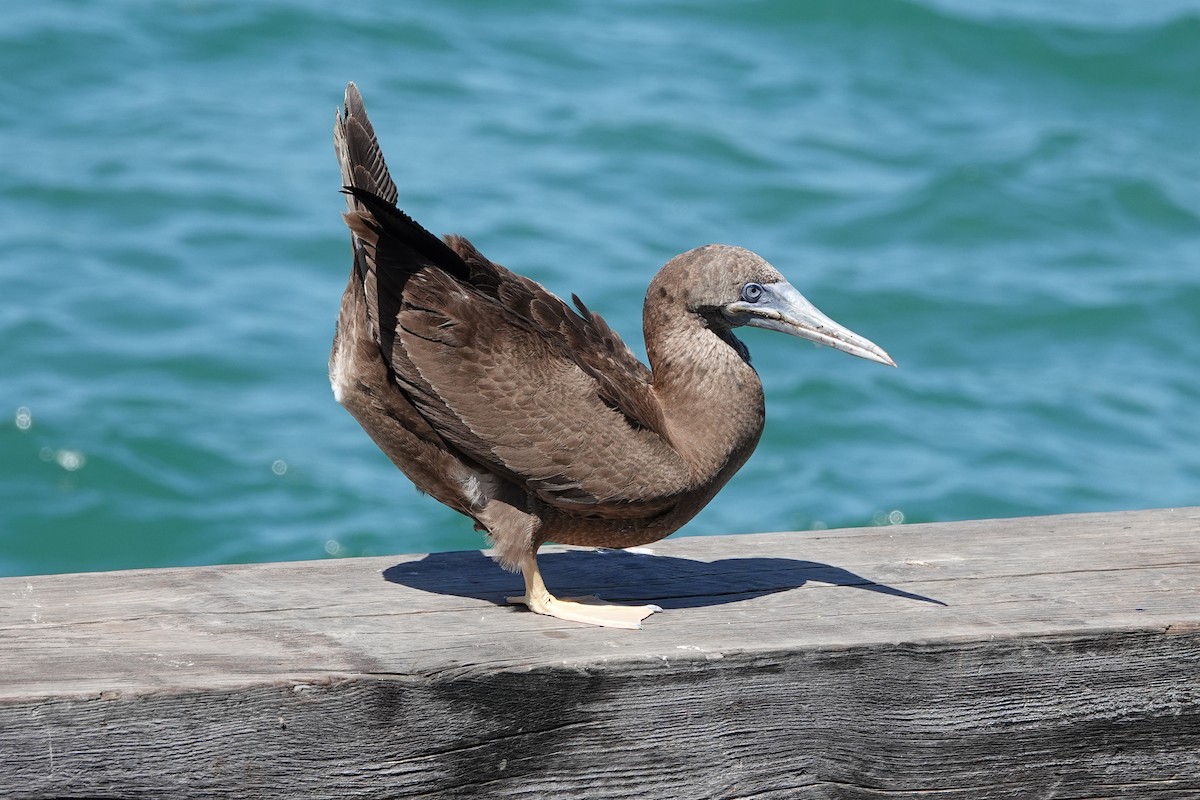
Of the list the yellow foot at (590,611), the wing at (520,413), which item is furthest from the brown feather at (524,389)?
the yellow foot at (590,611)

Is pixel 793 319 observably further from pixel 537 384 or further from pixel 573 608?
pixel 573 608

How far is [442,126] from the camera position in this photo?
9992mm

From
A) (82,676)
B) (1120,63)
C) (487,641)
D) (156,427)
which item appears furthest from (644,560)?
(1120,63)

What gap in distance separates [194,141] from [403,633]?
7563mm

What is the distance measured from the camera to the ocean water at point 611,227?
7.38m

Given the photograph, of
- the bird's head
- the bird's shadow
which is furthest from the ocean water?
the bird's head

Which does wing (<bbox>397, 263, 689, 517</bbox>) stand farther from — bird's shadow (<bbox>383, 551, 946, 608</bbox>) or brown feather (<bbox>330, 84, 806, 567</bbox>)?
bird's shadow (<bbox>383, 551, 946, 608</bbox>)

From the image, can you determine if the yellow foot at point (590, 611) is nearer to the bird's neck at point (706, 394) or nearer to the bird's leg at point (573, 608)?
the bird's leg at point (573, 608)

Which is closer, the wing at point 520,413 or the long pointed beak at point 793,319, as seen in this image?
the wing at point 520,413

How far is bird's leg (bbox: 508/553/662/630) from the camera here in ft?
9.04

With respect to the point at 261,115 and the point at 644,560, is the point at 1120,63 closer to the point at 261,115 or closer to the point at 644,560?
the point at 261,115

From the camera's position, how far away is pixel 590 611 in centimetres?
280

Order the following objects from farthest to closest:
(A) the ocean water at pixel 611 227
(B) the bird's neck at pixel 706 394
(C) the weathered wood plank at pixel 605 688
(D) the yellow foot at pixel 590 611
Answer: (A) the ocean water at pixel 611 227 < (B) the bird's neck at pixel 706 394 < (D) the yellow foot at pixel 590 611 < (C) the weathered wood plank at pixel 605 688

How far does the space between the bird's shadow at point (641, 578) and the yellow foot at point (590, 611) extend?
0.38 feet
